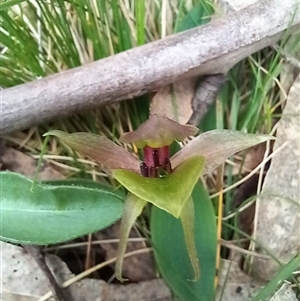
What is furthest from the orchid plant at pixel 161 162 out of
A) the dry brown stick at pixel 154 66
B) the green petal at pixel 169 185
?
the dry brown stick at pixel 154 66

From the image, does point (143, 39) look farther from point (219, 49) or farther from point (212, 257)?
point (212, 257)

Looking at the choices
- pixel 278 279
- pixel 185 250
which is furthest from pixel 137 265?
pixel 278 279

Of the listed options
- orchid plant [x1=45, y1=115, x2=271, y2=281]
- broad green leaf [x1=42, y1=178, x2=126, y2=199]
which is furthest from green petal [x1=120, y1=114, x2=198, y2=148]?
broad green leaf [x1=42, y1=178, x2=126, y2=199]

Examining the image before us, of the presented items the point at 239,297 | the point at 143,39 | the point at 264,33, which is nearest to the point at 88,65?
the point at 143,39

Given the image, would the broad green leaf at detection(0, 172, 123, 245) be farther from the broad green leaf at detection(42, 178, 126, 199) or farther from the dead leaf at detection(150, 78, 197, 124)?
the dead leaf at detection(150, 78, 197, 124)

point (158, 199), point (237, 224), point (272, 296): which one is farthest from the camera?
point (237, 224)

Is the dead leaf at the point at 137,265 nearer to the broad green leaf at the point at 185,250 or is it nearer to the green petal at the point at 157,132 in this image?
the broad green leaf at the point at 185,250
